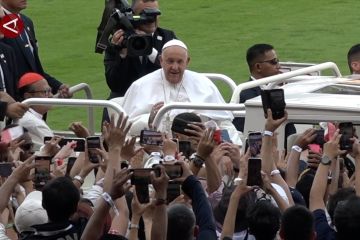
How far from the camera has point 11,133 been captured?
8.37 meters

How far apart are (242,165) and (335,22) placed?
12523mm

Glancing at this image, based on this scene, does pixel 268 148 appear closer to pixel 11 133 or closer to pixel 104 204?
pixel 104 204

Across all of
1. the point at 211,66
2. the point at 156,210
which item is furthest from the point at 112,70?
the point at 211,66

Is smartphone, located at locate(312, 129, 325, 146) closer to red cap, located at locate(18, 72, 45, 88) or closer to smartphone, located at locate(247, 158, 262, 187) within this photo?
smartphone, located at locate(247, 158, 262, 187)

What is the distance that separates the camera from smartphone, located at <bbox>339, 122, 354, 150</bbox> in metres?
7.20

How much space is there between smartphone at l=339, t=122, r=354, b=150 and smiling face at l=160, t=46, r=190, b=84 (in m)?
2.58

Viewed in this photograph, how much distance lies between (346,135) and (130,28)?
3601 mm

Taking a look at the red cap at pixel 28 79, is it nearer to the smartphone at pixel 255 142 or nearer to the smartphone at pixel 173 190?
the smartphone at pixel 255 142

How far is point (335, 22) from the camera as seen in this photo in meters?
19.4

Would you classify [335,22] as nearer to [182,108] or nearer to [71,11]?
[71,11]

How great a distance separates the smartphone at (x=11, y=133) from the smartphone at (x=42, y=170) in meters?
0.97

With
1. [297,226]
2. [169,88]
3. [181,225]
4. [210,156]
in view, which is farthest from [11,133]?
[297,226]

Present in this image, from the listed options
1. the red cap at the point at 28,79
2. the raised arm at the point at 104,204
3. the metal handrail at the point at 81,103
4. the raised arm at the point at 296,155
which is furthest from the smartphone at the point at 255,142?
the red cap at the point at 28,79

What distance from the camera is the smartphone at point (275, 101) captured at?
290 inches
